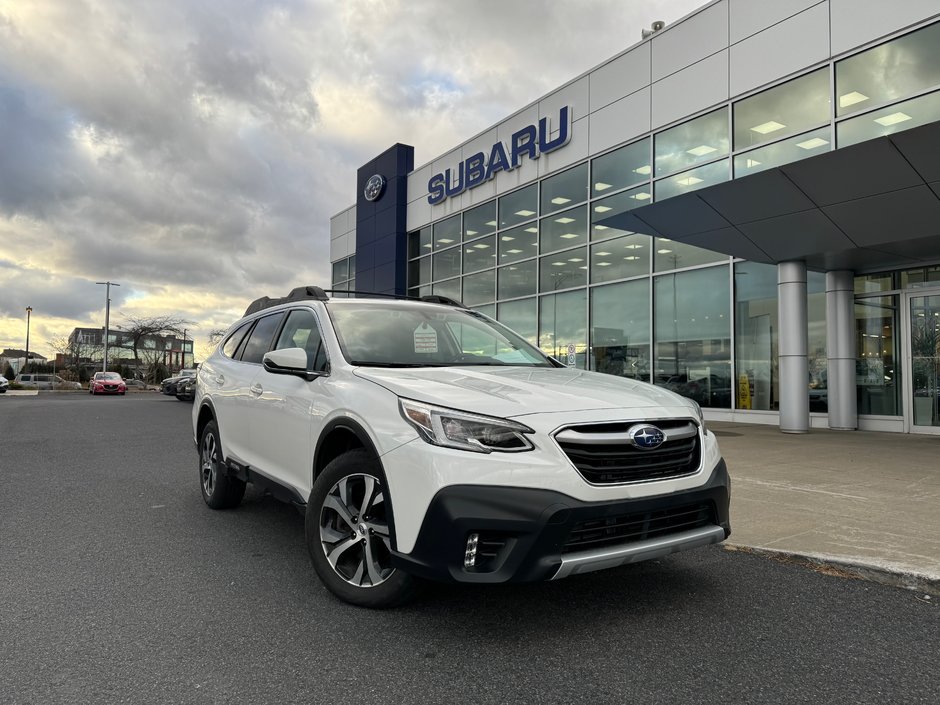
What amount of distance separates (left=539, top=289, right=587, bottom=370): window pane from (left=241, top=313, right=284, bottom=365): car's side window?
41.0ft

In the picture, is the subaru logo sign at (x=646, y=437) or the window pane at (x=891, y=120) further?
the window pane at (x=891, y=120)

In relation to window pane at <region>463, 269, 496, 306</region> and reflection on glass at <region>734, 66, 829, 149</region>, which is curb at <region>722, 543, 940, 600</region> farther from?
→ window pane at <region>463, 269, 496, 306</region>

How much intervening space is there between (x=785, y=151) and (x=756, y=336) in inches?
149

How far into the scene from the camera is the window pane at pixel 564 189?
57.5 ft

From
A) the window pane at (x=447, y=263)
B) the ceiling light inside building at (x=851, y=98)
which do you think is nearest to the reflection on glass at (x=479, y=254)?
the window pane at (x=447, y=263)

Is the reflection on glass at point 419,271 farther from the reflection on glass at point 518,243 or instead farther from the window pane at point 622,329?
the window pane at point 622,329

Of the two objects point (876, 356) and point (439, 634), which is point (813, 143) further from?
point (439, 634)

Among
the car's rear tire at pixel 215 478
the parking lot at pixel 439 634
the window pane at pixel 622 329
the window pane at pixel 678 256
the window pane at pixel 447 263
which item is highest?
the window pane at pixel 447 263

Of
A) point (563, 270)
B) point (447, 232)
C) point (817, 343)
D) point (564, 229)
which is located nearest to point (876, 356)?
point (817, 343)

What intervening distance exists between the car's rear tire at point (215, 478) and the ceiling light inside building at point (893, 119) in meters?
12.3

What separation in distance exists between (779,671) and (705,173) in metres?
13.6

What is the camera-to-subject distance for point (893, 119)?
11.4 meters

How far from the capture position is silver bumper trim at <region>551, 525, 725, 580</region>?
270 cm

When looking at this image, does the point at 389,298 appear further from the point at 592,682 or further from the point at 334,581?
the point at 592,682
